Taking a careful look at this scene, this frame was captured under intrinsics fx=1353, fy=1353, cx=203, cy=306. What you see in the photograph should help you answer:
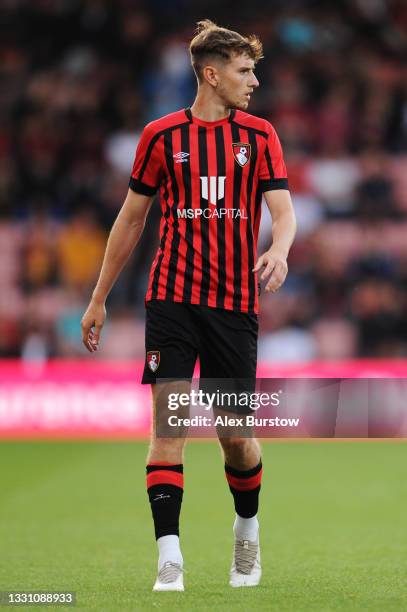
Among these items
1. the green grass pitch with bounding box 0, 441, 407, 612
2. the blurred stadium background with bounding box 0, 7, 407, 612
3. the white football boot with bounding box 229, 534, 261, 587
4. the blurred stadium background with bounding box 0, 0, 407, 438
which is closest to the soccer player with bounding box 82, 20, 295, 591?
the white football boot with bounding box 229, 534, 261, 587

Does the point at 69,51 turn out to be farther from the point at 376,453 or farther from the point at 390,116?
the point at 376,453

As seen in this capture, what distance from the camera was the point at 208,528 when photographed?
7457mm

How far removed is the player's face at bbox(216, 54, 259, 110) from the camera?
5.15 m

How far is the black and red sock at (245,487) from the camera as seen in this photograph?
5.28 metres

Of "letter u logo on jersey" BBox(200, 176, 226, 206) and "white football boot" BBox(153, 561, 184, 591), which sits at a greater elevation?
"letter u logo on jersey" BBox(200, 176, 226, 206)

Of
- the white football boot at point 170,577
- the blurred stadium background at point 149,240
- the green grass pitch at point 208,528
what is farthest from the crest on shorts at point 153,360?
the blurred stadium background at point 149,240

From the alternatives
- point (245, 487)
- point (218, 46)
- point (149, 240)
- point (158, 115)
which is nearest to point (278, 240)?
point (218, 46)

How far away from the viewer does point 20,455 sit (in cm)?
1181

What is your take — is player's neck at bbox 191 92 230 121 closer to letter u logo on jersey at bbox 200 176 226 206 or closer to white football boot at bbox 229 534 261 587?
letter u logo on jersey at bbox 200 176 226 206

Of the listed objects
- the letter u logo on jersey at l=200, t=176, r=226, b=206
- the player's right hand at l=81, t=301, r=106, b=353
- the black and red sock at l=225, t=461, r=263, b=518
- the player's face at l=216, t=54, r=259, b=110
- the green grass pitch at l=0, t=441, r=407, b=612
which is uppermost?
the player's face at l=216, t=54, r=259, b=110

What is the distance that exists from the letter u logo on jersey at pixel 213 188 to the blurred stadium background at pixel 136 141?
8.51 m

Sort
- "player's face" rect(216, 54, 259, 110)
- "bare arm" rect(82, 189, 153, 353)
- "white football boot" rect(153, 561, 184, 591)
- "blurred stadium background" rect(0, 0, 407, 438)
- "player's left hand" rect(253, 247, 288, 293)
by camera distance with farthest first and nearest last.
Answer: "blurred stadium background" rect(0, 0, 407, 438)
"bare arm" rect(82, 189, 153, 353)
"player's face" rect(216, 54, 259, 110)
"white football boot" rect(153, 561, 184, 591)
"player's left hand" rect(253, 247, 288, 293)

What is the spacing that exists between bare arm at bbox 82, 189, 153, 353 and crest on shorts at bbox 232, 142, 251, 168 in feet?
1.28

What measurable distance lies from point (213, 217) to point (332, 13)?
1261 cm
